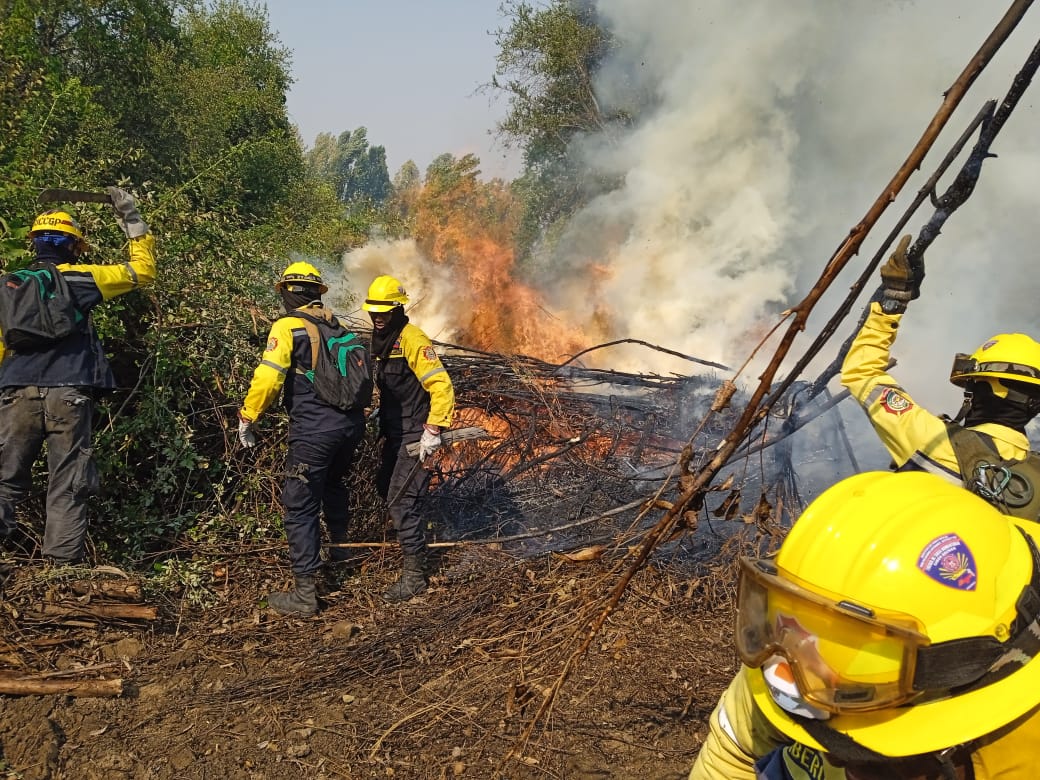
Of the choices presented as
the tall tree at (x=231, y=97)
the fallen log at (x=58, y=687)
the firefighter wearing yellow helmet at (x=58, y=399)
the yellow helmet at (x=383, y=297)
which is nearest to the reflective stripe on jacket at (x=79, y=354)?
the firefighter wearing yellow helmet at (x=58, y=399)

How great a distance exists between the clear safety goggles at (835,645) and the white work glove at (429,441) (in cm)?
371

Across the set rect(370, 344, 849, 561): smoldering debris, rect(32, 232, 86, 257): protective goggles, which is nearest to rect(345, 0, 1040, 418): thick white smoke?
rect(370, 344, 849, 561): smoldering debris

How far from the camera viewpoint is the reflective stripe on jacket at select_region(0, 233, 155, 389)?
4.21 m

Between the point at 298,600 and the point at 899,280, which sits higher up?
the point at 899,280

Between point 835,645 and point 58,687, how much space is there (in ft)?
12.0

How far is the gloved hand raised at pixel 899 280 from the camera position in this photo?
266 cm

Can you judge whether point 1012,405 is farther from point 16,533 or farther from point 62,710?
point 16,533

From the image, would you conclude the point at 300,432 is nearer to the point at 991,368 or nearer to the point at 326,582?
the point at 326,582

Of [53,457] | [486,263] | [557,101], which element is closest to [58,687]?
[53,457]

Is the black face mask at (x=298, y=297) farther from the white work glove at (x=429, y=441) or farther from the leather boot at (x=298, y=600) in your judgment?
the leather boot at (x=298, y=600)

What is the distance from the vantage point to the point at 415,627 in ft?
14.8

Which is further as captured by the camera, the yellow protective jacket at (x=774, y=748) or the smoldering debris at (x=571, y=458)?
the smoldering debris at (x=571, y=458)

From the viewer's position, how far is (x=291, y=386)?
484 centimetres

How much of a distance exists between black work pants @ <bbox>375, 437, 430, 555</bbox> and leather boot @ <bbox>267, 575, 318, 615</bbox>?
658 mm
